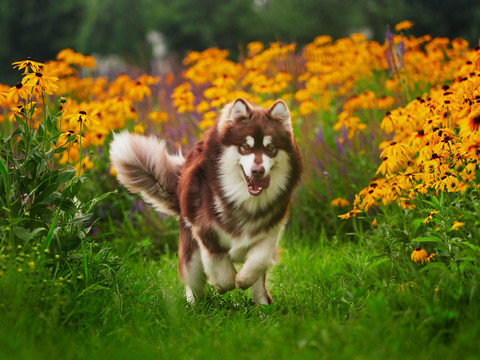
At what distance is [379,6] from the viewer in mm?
16453

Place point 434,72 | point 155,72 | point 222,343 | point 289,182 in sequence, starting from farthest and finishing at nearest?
point 155,72
point 434,72
point 289,182
point 222,343

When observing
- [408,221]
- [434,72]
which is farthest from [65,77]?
[408,221]

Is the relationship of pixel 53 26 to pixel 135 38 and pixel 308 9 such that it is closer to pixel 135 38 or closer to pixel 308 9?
pixel 135 38

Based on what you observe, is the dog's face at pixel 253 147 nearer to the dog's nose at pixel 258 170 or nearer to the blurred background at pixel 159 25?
the dog's nose at pixel 258 170

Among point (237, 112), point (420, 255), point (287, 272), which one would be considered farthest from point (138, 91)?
point (420, 255)

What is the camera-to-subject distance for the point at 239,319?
3803 mm

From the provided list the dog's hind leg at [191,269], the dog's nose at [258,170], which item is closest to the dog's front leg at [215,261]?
the dog's hind leg at [191,269]

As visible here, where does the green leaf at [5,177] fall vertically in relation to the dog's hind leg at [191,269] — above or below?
above

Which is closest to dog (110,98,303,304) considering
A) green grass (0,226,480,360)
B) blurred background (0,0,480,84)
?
green grass (0,226,480,360)

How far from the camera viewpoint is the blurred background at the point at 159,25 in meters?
17.2

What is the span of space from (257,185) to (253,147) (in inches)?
9.7

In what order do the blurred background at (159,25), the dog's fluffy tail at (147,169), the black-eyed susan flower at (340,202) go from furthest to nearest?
the blurred background at (159,25) < the black-eyed susan flower at (340,202) < the dog's fluffy tail at (147,169)

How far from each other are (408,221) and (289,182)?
105 centimetres

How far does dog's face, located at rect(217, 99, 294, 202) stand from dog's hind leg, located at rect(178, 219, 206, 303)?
0.60 m
